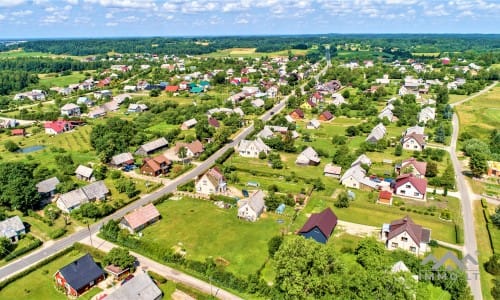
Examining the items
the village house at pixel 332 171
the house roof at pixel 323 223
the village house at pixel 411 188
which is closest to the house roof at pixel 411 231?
the house roof at pixel 323 223

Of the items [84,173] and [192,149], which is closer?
[84,173]

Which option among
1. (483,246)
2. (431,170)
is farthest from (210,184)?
(431,170)

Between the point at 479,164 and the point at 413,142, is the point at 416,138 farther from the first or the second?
the point at 479,164

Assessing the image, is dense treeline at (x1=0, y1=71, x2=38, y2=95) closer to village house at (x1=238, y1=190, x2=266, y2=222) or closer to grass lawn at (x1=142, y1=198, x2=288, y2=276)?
grass lawn at (x1=142, y1=198, x2=288, y2=276)

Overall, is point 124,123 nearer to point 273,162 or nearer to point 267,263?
point 273,162

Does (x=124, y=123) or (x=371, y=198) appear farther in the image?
(x=124, y=123)

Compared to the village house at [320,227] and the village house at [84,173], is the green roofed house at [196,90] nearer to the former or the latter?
the village house at [84,173]

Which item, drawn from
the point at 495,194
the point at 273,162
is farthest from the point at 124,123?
the point at 495,194
